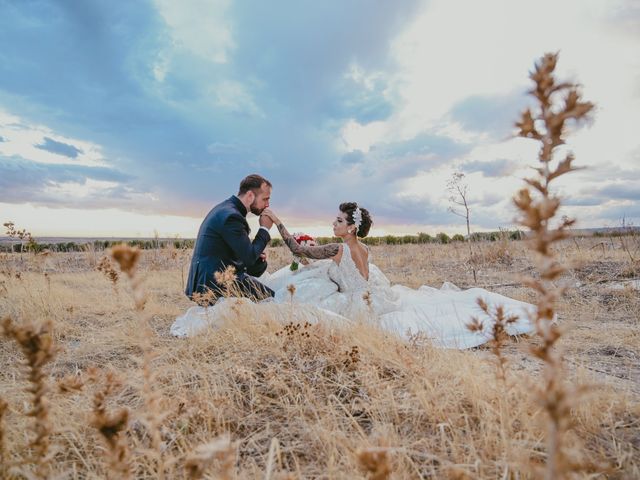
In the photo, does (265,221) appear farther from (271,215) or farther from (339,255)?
(339,255)

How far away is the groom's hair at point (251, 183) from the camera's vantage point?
6547 mm

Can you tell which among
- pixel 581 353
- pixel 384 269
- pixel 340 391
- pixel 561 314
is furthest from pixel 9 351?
pixel 384 269

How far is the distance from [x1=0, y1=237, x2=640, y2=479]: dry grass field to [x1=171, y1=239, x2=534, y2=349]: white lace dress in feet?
2.40

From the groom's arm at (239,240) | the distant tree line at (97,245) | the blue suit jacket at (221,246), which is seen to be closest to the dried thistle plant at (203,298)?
the blue suit jacket at (221,246)

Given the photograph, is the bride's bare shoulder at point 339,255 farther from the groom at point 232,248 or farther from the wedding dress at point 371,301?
the groom at point 232,248

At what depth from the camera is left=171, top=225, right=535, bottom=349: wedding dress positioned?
5.02 metres

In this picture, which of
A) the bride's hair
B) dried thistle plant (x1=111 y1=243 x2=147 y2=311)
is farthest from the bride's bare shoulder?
dried thistle plant (x1=111 y1=243 x2=147 y2=311)

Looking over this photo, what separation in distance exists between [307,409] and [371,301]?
3503 millimetres

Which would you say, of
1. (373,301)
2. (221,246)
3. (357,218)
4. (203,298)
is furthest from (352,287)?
(203,298)

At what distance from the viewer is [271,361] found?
3094mm

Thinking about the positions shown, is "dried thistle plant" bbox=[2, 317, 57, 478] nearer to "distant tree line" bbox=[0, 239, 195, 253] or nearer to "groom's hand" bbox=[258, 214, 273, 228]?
"groom's hand" bbox=[258, 214, 273, 228]

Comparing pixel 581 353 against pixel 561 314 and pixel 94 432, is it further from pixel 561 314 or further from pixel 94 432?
pixel 94 432

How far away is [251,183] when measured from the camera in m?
6.56

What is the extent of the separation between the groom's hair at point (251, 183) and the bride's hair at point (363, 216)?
4.54 feet
